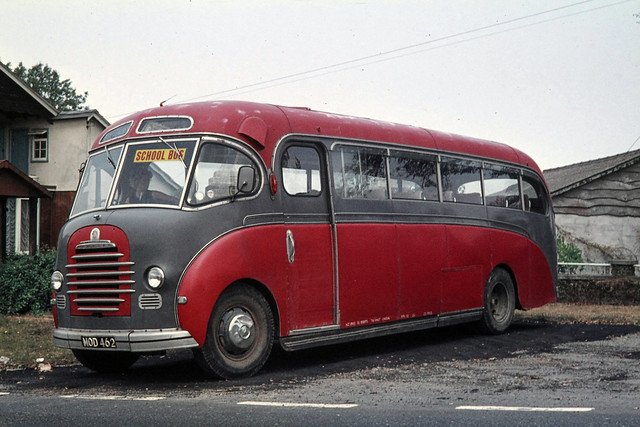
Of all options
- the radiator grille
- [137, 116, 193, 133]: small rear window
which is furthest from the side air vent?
[137, 116, 193, 133]: small rear window

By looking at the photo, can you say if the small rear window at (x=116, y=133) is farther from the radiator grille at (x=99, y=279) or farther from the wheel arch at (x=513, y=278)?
the wheel arch at (x=513, y=278)

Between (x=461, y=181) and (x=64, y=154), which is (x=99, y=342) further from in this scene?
(x=64, y=154)

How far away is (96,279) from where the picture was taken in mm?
9406

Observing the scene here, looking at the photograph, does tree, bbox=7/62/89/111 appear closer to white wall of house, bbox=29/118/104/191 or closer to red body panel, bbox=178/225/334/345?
white wall of house, bbox=29/118/104/191

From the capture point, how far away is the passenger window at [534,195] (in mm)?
15855

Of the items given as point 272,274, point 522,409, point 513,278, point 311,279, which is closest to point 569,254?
point 513,278

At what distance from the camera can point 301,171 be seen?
1077 centimetres

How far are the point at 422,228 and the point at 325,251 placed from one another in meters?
2.43

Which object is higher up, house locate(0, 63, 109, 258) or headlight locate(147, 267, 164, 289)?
house locate(0, 63, 109, 258)

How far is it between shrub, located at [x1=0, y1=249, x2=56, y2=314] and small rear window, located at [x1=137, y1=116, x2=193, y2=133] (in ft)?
31.9

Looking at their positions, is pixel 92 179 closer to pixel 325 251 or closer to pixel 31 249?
pixel 325 251

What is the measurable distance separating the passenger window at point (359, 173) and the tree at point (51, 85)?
68395 mm

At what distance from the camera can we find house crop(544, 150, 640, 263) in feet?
89.0

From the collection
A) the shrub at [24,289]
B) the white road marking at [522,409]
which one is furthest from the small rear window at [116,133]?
the shrub at [24,289]
